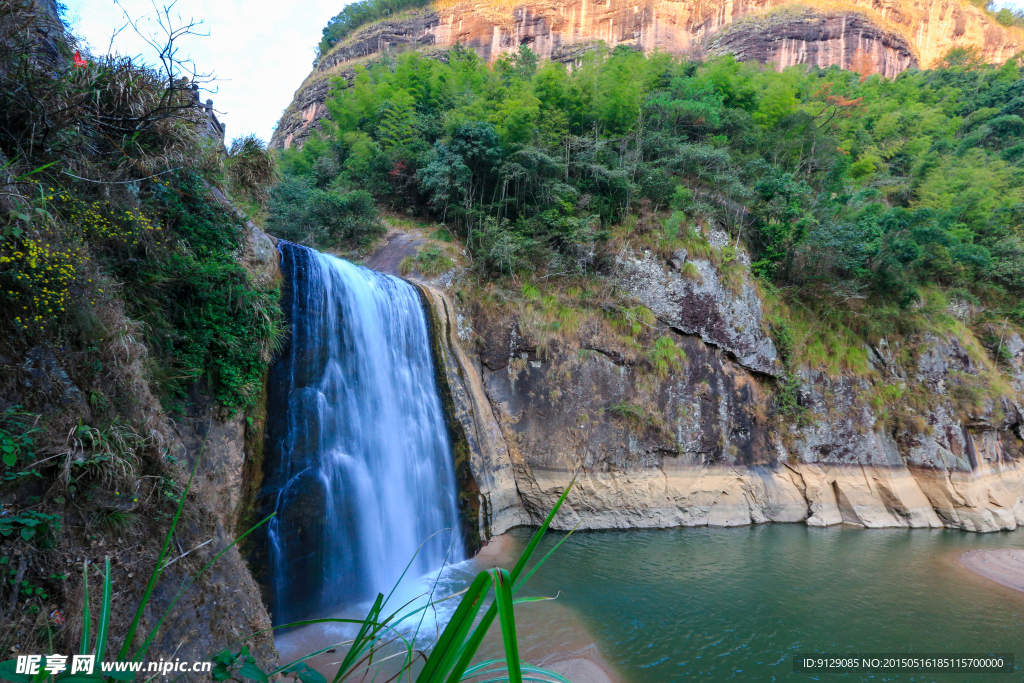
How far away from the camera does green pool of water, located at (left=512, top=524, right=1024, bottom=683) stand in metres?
5.88

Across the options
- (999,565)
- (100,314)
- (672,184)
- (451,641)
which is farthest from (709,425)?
(451,641)

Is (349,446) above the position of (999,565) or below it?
above

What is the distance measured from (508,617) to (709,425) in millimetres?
12031

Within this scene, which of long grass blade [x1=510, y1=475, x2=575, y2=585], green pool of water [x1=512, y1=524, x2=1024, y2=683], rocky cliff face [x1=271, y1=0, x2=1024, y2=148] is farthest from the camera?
rocky cliff face [x1=271, y1=0, x2=1024, y2=148]

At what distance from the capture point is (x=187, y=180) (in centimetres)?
552

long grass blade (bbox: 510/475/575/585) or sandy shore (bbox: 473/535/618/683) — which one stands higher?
long grass blade (bbox: 510/475/575/585)

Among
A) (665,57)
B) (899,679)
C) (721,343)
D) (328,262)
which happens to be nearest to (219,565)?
(328,262)

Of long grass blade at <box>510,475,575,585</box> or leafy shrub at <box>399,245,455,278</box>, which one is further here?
leafy shrub at <box>399,245,455,278</box>

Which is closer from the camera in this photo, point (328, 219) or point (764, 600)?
point (764, 600)

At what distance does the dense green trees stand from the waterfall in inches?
189

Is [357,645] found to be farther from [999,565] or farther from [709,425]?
[999,565]

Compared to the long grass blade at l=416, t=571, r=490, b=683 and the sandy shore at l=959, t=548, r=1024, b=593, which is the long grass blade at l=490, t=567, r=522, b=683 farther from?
the sandy shore at l=959, t=548, r=1024, b=593

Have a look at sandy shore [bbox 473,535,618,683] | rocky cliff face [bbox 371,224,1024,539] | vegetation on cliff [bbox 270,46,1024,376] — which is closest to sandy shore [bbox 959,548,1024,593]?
rocky cliff face [bbox 371,224,1024,539]

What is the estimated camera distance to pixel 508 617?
725mm
